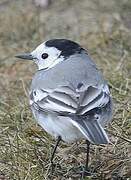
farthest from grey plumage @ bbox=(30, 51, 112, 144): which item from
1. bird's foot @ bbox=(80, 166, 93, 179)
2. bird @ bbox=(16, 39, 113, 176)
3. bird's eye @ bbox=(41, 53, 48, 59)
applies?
bird's foot @ bbox=(80, 166, 93, 179)

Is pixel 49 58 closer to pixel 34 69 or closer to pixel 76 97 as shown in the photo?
pixel 76 97

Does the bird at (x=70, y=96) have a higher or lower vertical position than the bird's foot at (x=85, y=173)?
higher

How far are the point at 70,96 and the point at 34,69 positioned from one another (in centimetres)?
298

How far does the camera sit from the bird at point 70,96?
4000 mm

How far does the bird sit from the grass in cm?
21

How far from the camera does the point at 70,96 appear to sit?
417 centimetres

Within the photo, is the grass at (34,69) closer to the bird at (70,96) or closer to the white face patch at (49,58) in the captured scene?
the bird at (70,96)

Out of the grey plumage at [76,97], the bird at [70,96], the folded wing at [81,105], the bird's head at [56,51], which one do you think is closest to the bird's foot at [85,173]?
the bird at [70,96]

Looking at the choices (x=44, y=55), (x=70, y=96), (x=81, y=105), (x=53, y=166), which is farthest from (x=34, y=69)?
(x=81, y=105)

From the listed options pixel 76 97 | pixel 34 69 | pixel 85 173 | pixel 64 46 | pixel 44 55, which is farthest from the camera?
pixel 34 69

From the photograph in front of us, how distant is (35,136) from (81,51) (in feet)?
2.53

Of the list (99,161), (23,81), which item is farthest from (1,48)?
(99,161)

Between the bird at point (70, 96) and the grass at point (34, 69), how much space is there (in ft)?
0.69

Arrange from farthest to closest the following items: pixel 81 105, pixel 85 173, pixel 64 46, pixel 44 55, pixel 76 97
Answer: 1. pixel 44 55
2. pixel 64 46
3. pixel 85 173
4. pixel 76 97
5. pixel 81 105
